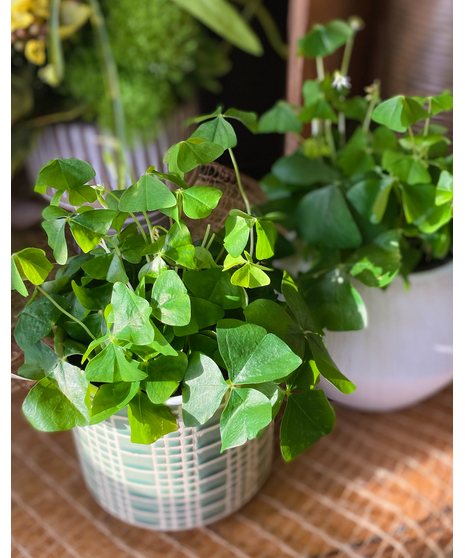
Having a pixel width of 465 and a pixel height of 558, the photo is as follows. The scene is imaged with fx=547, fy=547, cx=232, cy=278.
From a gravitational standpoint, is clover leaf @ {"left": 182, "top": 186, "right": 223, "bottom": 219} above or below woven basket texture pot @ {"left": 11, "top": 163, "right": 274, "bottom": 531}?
above

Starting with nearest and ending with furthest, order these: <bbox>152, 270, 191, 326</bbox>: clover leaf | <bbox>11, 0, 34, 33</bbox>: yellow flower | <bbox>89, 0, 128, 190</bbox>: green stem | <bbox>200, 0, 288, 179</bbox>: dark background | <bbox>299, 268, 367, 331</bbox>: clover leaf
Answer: <bbox>152, 270, 191, 326</bbox>: clover leaf → <bbox>299, 268, 367, 331</bbox>: clover leaf → <bbox>11, 0, 34, 33</bbox>: yellow flower → <bbox>89, 0, 128, 190</bbox>: green stem → <bbox>200, 0, 288, 179</bbox>: dark background

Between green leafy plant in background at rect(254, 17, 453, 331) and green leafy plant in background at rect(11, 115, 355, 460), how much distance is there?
3.5 inches

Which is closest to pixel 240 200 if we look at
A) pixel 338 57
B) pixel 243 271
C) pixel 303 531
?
pixel 243 271

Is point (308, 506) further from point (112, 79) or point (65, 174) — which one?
point (112, 79)

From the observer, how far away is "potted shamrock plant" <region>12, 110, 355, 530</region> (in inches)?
13.3

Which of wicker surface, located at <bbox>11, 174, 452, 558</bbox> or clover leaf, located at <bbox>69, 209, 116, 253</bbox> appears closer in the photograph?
clover leaf, located at <bbox>69, 209, 116, 253</bbox>

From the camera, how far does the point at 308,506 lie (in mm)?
534

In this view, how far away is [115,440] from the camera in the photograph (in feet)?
1.40

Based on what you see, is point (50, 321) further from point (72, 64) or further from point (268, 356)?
point (72, 64)

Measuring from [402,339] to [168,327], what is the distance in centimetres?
26

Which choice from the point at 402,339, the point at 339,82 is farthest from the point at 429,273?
the point at 339,82

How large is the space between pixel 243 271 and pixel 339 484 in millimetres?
315

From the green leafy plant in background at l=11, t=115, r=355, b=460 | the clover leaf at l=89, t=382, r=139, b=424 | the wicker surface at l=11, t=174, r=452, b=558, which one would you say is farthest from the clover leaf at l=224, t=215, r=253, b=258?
the wicker surface at l=11, t=174, r=452, b=558

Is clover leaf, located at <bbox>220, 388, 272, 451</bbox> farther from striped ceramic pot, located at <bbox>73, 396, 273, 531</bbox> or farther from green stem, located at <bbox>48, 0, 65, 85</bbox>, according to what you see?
green stem, located at <bbox>48, 0, 65, 85</bbox>
